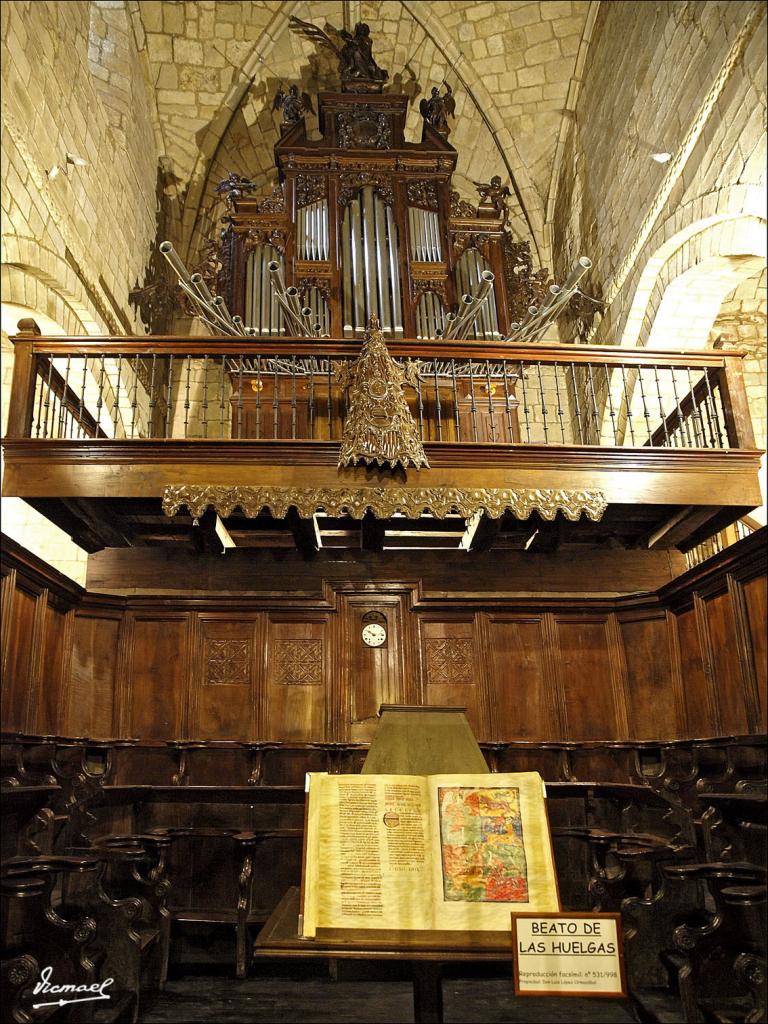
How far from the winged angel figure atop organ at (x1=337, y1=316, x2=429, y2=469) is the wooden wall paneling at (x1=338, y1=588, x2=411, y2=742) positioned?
6.54 feet

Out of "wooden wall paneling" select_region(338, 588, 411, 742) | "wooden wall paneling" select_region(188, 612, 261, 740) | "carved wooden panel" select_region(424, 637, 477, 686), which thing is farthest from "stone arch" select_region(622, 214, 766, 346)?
"wooden wall paneling" select_region(188, 612, 261, 740)

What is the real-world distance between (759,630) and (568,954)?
140 inches

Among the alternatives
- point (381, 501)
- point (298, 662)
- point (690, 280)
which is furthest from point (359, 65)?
point (298, 662)

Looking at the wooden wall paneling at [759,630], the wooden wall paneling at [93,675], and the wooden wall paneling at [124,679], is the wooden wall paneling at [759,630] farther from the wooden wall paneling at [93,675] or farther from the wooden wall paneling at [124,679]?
the wooden wall paneling at [93,675]

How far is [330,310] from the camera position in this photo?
322 inches

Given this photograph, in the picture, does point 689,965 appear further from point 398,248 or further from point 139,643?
point 398,248

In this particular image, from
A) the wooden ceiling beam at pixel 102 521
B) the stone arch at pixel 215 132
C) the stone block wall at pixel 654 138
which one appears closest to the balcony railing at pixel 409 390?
the wooden ceiling beam at pixel 102 521

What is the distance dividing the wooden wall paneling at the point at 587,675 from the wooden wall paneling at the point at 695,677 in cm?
66

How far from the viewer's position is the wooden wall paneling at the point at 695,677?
20.2 feet

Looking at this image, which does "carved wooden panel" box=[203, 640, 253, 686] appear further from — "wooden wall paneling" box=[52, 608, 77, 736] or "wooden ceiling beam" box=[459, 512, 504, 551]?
"wooden ceiling beam" box=[459, 512, 504, 551]

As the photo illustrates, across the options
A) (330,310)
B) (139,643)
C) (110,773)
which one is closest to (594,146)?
(330,310)

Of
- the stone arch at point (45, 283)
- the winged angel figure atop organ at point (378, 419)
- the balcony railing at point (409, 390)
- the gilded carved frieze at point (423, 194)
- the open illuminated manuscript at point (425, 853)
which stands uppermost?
the gilded carved frieze at point (423, 194)

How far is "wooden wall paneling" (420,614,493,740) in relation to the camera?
22.6ft

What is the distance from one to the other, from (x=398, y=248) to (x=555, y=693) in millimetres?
4842
